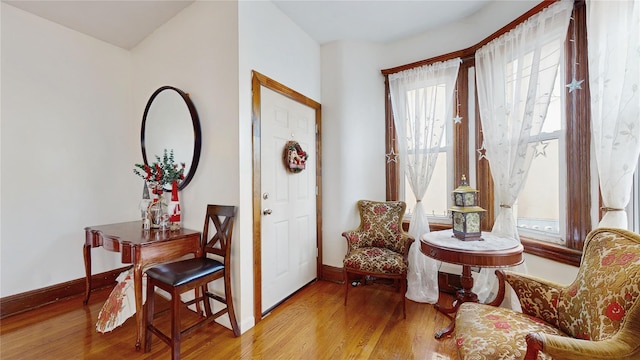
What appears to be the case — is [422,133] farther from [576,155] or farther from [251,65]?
[251,65]

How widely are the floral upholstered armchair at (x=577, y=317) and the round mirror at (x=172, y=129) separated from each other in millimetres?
2259

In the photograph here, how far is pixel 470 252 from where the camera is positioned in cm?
165

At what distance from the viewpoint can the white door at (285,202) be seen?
7.36ft

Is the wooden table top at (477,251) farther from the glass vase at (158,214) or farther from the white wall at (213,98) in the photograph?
the glass vase at (158,214)

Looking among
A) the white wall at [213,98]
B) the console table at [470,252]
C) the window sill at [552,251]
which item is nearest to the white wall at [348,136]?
the console table at [470,252]

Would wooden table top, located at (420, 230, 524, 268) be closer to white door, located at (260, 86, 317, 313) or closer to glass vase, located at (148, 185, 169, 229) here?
white door, located at (260, 86, 317, 313)

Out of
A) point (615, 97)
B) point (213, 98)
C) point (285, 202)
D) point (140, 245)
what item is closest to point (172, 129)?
point (213, 98)

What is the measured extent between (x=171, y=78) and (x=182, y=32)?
0.43 m

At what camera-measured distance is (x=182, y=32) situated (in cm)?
231

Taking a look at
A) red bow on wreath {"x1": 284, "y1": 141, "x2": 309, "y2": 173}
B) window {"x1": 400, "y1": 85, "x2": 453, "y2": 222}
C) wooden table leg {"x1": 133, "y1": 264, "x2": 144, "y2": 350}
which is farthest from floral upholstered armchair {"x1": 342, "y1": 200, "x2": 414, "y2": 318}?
wooden table leg {"x1": 133, "y1": 264, "x2": 144, "y2": 350}

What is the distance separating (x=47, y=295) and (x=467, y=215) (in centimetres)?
379

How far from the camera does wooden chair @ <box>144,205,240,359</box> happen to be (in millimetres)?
1549

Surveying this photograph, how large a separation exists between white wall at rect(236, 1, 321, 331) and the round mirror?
49 centimetres

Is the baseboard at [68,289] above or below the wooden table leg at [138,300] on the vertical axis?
below
